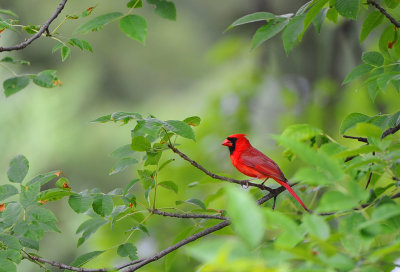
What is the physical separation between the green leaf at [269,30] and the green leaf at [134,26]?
32 centimetres

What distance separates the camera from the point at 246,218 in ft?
1.69

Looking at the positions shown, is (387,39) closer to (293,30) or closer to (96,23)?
(293,30)

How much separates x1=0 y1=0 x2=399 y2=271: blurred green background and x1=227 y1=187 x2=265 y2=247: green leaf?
31mm

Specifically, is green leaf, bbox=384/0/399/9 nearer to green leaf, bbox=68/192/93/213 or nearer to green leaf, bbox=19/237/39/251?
green leaf, bbox=68/192/93/213

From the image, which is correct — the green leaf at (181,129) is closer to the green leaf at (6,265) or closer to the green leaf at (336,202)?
the green leaf at (6,265)

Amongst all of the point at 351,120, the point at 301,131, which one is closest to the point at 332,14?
the point at 351,120

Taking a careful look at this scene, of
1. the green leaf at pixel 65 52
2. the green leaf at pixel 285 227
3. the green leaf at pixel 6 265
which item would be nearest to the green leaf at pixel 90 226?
the green leaf at pixel 6 265

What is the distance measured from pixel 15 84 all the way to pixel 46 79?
0.09 metres

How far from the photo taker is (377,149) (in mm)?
820

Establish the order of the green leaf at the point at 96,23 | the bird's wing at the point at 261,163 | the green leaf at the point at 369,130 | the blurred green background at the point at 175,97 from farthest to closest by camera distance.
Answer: the blurred green background at the point at 175,97, the bird's wing at the point at 261,163, the green leaf at the point at 96,23, the green leaf at the point at 369,130

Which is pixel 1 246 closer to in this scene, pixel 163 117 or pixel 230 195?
pixel 230 195

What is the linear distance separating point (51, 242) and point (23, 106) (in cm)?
129

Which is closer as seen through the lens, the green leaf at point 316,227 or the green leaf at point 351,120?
the green leaf at point 316,227

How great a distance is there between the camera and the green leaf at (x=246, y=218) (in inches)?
20.1
